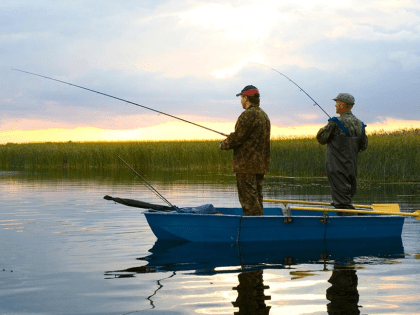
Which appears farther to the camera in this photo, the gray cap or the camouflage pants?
the gray cap

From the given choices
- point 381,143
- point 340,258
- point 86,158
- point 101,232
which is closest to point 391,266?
point 340,258

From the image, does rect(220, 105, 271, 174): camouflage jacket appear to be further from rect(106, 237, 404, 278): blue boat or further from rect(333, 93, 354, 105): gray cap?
rect(333, 93, 354, 105): gray cap

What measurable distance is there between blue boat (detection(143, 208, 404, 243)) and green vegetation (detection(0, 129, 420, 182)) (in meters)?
10.6

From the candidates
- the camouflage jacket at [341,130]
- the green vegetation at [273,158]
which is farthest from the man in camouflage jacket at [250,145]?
the green vegetation at [273,158]

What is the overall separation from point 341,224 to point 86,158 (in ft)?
82.7

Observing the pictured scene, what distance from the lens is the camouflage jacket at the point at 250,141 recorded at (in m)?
7.39

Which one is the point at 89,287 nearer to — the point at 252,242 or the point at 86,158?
the point at 252,242

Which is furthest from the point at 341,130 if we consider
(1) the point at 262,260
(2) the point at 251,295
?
(2) the point at 251,295

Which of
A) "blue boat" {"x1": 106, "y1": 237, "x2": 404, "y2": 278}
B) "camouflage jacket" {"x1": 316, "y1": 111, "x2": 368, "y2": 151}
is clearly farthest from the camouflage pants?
"camouflage jacket" {"x1": 316, "y1": 111, "x2": 368, "y2": 151}

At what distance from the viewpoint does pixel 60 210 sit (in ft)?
38.2

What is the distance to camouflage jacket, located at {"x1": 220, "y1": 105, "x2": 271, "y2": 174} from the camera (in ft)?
24.2

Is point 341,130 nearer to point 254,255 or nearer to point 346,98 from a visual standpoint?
point 346,98

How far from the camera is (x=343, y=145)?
790 cm

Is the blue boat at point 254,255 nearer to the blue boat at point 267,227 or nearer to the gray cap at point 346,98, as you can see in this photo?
the blue boat at point 267,227
